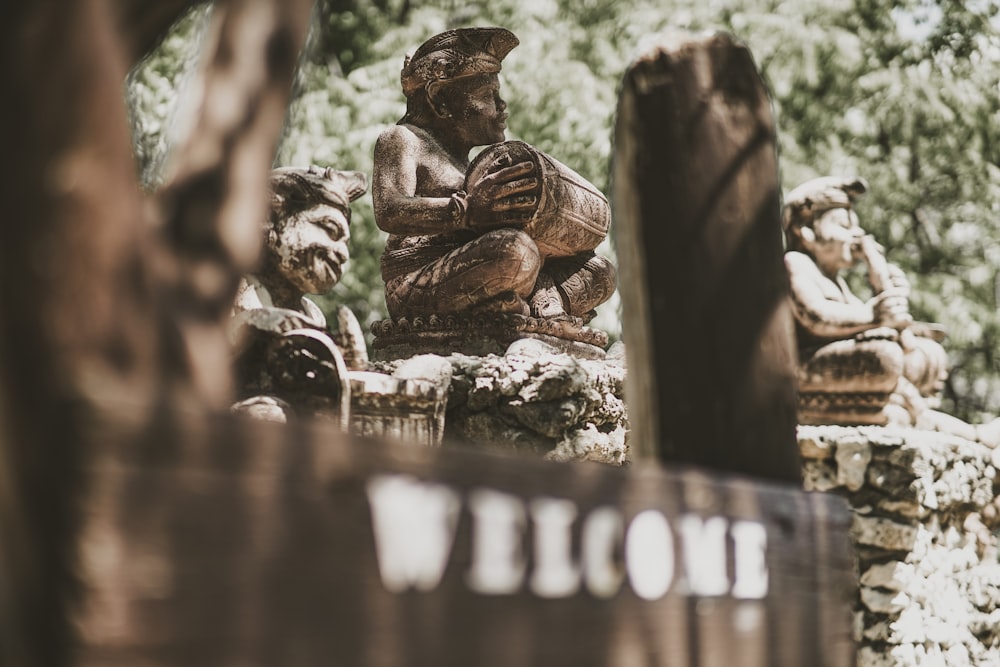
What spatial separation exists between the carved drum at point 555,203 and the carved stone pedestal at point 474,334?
40cm

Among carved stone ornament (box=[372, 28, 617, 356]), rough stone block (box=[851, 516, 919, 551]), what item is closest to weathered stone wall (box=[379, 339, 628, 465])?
carved stone ornament (box=[372, 28, 617, 356])

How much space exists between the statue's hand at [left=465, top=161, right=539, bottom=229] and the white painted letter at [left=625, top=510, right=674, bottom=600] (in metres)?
3.82

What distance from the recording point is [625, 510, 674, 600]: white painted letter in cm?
158

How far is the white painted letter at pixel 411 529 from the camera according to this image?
1.27m

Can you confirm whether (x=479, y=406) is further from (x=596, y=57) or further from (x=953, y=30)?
(x=953, y=30)

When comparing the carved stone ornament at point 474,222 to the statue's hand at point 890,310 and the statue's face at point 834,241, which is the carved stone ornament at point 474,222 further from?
the statue's hand at point 890,310

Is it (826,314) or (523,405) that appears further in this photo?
(826,314)

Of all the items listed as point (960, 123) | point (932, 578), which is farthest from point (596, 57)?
point (932, 578)

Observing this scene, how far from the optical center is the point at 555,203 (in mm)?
5512

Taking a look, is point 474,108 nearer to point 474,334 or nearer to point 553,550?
point 474,334

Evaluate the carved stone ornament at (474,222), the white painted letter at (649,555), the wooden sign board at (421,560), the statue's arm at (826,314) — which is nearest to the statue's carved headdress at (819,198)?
the statue's arm at (826,314)

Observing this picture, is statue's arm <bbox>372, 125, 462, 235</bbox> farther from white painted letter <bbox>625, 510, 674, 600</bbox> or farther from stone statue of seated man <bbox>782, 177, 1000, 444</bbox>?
white painted letter <bbox>625, 510, 674, 600</bbox>

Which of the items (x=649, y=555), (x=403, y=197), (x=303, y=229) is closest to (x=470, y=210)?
(x=403, y=197)

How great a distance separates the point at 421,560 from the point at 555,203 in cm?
431
